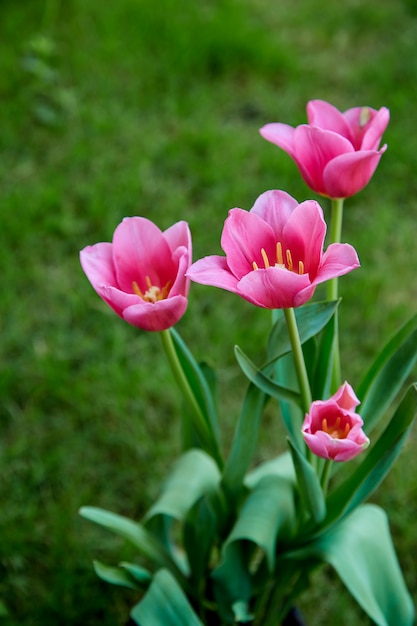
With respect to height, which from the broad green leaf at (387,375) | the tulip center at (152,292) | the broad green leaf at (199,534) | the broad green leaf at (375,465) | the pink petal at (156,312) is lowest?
the broad green leaf at (199,534)

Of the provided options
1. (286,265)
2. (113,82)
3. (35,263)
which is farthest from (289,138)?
(113,82)

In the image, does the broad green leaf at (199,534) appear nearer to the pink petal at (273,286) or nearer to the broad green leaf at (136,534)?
the broad green leaf at (136,534)

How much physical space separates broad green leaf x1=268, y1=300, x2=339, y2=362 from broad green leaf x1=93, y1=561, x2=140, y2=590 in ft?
1.20

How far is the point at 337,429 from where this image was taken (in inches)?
32.2

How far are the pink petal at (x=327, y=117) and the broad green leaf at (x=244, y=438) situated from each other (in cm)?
32

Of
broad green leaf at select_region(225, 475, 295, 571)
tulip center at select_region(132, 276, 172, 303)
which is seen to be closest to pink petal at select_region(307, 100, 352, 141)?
tulip center at select_region(132, 276, 172, 303)

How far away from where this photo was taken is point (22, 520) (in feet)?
5.06

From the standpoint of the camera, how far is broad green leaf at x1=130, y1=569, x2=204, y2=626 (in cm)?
100

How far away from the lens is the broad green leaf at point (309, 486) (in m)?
0.90

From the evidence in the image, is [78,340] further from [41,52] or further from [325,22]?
[325,22]

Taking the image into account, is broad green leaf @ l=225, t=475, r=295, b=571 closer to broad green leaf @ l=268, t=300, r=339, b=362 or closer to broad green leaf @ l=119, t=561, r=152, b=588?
broad green leaf @ l=119, t=561, r=152, b=588

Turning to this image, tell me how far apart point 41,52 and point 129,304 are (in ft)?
6.40

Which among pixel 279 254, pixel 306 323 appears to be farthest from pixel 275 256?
pixel 306 323

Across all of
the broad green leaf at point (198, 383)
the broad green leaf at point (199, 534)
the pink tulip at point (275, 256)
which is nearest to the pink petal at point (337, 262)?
the pink tulip at point (275, 256)
